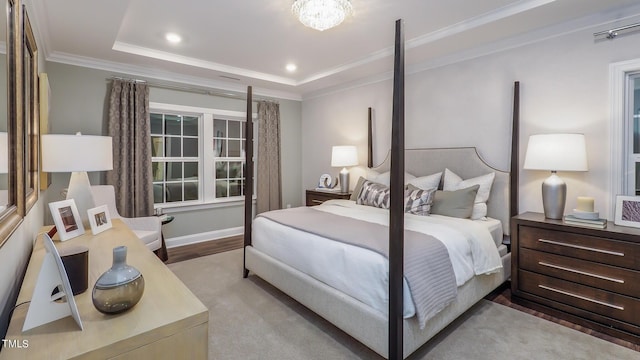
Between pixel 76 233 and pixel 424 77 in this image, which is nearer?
pixel 76 233

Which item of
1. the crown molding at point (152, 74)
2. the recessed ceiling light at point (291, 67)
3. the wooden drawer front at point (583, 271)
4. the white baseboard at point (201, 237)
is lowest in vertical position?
the white baseboard at point (201, 237)

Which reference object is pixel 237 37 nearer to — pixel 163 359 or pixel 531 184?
pixel 163 359

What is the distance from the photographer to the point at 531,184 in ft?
9.74

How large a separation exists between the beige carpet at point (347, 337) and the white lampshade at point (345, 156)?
2.19 m

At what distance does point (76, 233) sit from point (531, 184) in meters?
3.69

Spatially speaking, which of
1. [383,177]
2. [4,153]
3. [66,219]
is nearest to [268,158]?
[383,177]

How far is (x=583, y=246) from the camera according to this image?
227 centimetres

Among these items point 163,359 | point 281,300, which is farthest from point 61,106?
point 163,359

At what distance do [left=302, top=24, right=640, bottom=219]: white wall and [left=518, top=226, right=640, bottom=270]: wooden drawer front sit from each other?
550 millimetres

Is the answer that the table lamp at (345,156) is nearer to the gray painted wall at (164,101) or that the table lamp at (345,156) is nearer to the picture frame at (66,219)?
the gray painted wall at (164,101)

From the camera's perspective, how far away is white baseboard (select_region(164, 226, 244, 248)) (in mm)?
4287

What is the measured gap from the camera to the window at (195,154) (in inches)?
170

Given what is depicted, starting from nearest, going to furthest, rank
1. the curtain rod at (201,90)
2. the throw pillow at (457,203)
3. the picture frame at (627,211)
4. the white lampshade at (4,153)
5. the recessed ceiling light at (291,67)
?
the white lampshade at (4,153) < the picture frame at (627,211) < the throw pillow at (457,203) < the curtain rod at (201,90) < the recessed ceiling light at (291,67)

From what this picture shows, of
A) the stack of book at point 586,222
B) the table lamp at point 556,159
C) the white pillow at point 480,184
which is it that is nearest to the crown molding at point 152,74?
the white pillow at point 480,184
